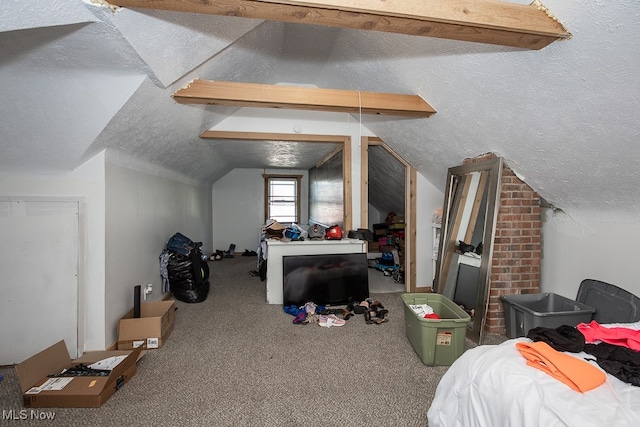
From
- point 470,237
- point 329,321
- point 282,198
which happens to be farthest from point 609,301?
point 282,198

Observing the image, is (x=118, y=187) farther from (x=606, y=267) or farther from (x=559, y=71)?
(x=606, y=267)

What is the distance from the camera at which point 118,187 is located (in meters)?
2.53

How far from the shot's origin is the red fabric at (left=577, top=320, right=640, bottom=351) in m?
1.42

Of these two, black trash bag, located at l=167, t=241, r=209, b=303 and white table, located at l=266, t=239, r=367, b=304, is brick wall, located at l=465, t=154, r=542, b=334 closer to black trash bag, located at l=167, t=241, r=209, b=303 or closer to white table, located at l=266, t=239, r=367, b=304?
white table, located at l=266, t=239, r=367, b=304

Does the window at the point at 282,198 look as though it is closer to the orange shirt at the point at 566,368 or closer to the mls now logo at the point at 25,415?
the mls now logo at the point at 25,415

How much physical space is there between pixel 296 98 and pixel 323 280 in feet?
6.44

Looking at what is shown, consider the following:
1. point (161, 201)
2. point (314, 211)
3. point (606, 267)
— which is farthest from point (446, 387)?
point (314, 211)

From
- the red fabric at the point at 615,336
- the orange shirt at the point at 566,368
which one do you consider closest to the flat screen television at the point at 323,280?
the red fabric at the point at 615,336

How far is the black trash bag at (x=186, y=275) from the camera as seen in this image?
3557mm

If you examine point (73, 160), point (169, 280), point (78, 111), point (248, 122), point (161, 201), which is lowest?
point (169, 280)

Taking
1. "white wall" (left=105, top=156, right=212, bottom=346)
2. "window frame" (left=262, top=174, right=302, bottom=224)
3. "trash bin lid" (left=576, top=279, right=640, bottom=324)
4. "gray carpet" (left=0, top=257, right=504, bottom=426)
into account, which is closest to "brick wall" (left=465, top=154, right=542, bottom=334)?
"trash bin lid" (left=576, top=279, right=640, bottom=324)

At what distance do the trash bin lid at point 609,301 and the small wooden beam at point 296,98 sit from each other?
1880mm

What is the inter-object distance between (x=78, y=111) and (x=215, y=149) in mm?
2873

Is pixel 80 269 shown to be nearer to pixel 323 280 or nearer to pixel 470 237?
pixel 323 280
